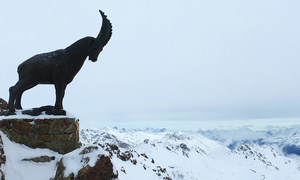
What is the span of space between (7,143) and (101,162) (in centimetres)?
283

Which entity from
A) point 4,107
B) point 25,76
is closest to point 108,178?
point 25,76

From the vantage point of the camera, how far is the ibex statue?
7.52 meters

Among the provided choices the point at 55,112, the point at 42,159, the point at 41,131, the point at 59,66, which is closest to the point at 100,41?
the point at 59,66

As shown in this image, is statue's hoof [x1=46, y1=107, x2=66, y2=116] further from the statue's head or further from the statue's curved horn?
the statue's curved horn

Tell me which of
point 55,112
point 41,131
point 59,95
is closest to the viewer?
point 41,131

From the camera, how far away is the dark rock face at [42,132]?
7070 millimetres

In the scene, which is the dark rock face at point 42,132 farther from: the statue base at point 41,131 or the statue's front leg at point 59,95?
the statue's front leg at point 59,95

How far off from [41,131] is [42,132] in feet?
0.13

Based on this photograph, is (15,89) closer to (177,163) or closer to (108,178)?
(108,178)

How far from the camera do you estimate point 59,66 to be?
7.62 m

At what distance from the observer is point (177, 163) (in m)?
39.4

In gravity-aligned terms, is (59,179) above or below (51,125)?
below

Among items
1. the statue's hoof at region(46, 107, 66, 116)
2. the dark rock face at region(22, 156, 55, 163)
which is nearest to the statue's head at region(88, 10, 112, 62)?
the statue's hoof at region(46, 107, 66, 116)

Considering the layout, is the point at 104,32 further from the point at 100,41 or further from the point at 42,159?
the point at 42,159
